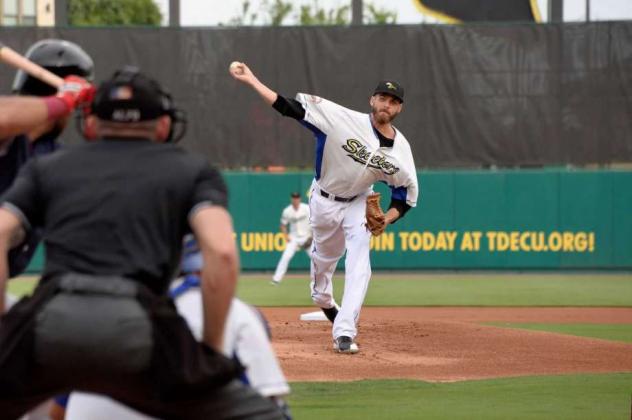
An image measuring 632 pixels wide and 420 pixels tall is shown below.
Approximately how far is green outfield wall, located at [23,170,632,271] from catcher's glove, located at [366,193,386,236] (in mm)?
11760

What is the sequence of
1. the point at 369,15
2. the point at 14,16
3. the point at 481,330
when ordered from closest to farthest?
the point at 481,330
the point at 14,16
the point at 369,15

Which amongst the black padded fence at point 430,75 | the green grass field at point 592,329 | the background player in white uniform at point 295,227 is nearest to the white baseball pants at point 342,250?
the green grass field at point 592,329

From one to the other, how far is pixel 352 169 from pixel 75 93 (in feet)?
19.0

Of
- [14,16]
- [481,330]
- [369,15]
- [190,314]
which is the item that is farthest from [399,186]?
[369,15]

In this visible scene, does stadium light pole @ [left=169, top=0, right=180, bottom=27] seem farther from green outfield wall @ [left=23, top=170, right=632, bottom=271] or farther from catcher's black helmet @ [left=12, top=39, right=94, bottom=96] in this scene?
catcher's black helmet @ [left=12, top=39, right=94, bottom=96]

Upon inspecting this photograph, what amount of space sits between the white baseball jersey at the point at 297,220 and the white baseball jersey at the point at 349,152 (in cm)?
1050

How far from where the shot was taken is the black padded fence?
21.2 meters

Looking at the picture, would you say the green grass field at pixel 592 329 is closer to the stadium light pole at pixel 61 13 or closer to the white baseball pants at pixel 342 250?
the white baseball pants at pixel 342 250

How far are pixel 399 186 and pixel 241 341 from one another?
6429mm

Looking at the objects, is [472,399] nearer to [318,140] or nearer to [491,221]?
[318,140]

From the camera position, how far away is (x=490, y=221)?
2173 cm

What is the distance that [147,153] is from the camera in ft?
11.6

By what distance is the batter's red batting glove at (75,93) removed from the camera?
4.14m

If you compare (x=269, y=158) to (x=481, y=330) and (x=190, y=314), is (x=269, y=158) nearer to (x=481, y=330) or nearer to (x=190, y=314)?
(x=481, y=330)
